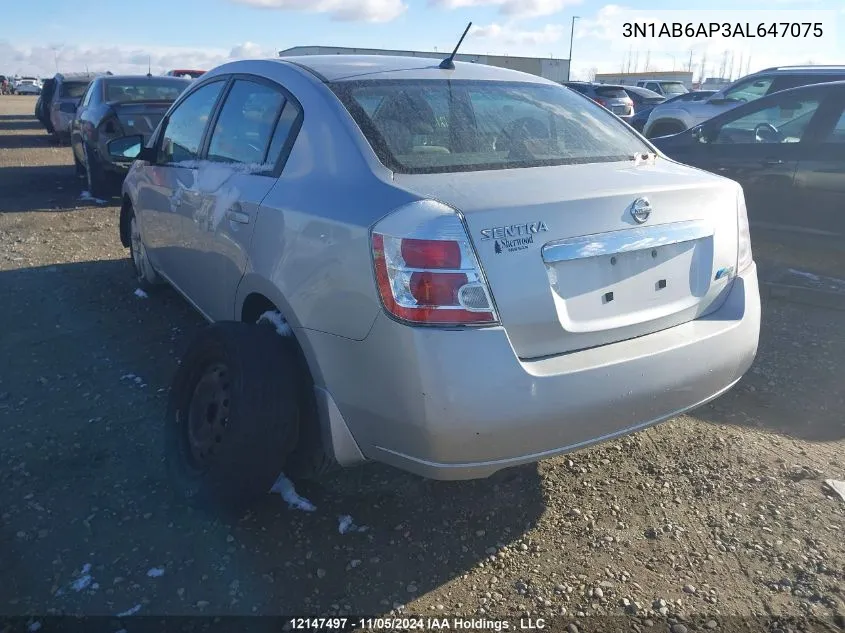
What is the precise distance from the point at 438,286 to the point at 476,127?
106 cm

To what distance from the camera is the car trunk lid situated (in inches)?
88.7

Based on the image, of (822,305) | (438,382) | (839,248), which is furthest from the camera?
(839,248)

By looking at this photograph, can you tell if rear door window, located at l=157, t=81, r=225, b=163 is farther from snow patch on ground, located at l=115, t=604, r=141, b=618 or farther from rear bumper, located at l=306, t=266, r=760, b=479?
snow patch on ground, located at l=115, t=604, r=141, b=618

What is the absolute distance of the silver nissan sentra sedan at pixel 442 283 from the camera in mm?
2201

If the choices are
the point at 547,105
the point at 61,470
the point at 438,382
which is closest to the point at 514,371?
the point at 438,382

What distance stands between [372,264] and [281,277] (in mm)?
595

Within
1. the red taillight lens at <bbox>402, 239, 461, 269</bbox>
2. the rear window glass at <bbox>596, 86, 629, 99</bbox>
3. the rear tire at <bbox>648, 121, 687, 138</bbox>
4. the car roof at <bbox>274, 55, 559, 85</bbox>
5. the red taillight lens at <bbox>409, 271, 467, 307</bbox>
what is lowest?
the rear tire at <bbox>648, 121, 687, 138</bbox>

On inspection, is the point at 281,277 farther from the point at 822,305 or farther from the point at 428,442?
the point at 822,305

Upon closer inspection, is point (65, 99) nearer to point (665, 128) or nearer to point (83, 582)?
point (665, 128)

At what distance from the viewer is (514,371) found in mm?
2213

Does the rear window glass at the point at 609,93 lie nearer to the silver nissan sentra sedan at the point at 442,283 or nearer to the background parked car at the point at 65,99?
the background parked car at the point at 65,99

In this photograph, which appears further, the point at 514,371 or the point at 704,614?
the point at 704,614

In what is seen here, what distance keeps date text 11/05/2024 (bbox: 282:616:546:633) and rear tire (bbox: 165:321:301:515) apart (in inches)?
21.4

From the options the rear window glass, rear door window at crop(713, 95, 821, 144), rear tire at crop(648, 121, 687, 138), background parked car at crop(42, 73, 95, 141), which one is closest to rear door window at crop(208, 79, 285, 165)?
rear door window at crop(713, 95, 821, 144)
